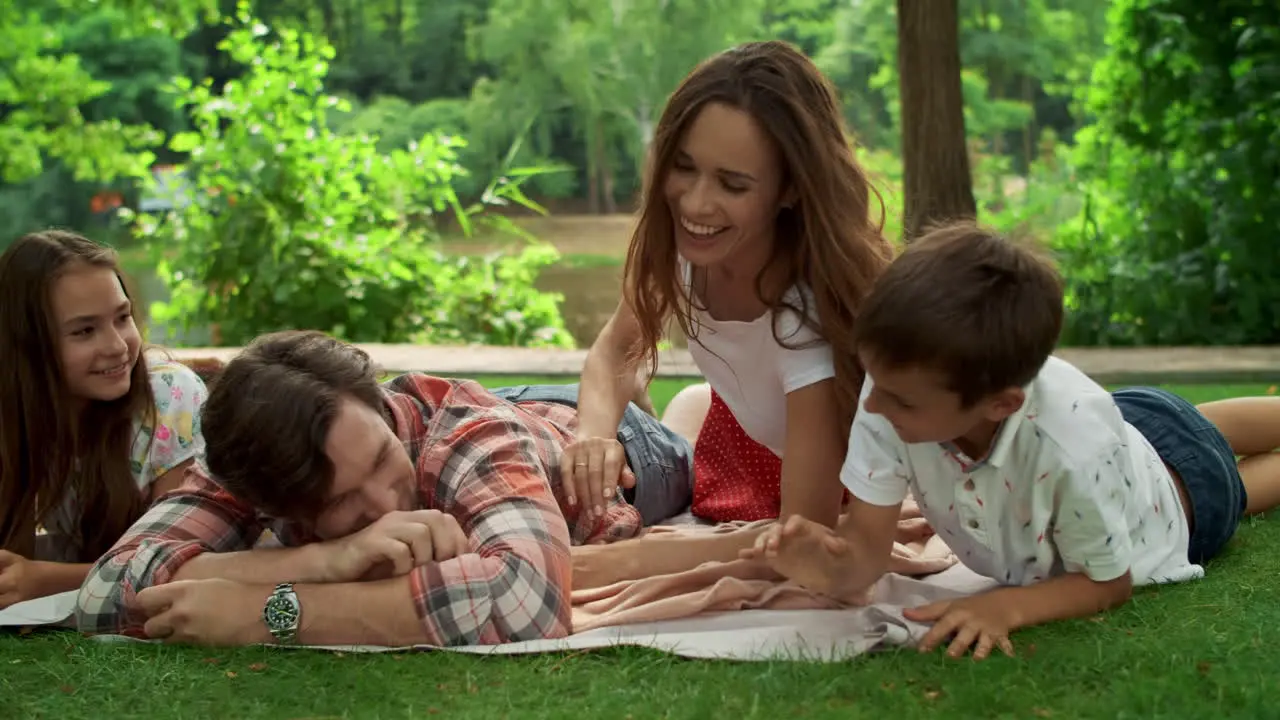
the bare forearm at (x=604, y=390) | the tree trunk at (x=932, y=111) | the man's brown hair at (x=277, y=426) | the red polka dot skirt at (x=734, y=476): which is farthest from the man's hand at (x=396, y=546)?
the tree trunk at (x=932, y=111)

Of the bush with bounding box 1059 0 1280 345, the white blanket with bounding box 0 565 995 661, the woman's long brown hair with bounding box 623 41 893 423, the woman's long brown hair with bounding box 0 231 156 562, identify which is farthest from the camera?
the bush with bounding box 1059 0 1280 345

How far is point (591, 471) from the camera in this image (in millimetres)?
2967

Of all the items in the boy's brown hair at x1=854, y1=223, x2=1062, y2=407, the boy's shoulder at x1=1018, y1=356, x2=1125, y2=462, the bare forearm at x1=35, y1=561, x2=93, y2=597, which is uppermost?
the boy's brown hair at x1=854, y1=223, x2=1062, y2=407

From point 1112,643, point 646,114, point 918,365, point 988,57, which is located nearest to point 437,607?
point 918,365

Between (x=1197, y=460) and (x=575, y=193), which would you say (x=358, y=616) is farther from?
(x=575, y=193)

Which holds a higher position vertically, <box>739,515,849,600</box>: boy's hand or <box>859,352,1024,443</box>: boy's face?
<box>859,352,1024,443</box>: boy's face

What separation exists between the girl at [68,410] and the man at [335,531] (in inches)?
14.5

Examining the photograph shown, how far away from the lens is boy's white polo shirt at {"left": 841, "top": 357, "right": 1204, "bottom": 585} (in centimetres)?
250

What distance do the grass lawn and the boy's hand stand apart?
188mm

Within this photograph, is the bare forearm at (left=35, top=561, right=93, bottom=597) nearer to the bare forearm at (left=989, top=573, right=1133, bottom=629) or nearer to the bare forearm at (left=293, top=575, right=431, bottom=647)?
the bare forearm at (left=293, top=575, right=431, bottom=647)

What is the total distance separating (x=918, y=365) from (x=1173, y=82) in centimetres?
577

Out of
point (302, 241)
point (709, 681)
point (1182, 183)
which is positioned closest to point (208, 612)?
point (709, 681)

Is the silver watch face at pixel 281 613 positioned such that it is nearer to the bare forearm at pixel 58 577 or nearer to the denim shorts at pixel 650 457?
the bare forearm at pixel 58 577

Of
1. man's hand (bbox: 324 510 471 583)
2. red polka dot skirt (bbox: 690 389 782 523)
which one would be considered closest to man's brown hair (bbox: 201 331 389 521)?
man's hand (bbox: 324 510 471 583)
